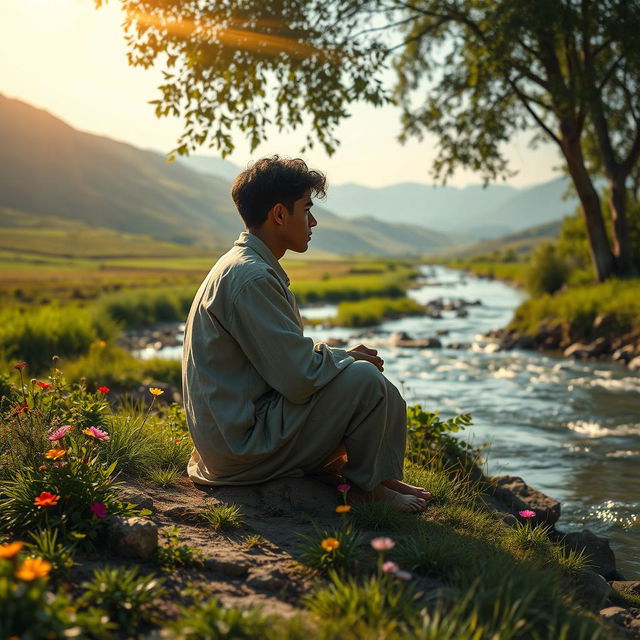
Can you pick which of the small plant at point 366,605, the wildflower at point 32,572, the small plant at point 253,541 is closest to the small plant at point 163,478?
the small plant at point 253,541

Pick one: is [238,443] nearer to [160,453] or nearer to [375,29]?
[160,453]

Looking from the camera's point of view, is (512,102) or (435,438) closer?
(435,438)

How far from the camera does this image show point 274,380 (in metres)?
3.83

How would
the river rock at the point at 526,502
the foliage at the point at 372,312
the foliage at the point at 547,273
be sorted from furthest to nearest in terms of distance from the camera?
1. the foliage at the point at 372,312
2. the foliage at the point at 547,273
3. the river rock at the point at 526,502

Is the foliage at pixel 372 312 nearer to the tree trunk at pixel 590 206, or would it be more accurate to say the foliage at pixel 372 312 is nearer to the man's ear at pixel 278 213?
the tree trunk at pixel 590 206

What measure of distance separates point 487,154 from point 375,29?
18.3 feet

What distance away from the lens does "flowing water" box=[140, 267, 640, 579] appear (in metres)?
6.45

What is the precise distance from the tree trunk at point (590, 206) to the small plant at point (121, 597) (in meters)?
17.9

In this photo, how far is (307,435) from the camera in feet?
13.2

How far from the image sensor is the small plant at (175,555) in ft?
10.2

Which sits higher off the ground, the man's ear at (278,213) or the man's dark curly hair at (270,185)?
the man's dark curly hair at (270,185)

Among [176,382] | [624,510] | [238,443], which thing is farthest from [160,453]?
[176,382]

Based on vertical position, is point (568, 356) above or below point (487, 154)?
below

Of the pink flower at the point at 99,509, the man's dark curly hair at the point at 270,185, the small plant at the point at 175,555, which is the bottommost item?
the small plant at the point at 175,555
